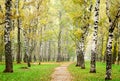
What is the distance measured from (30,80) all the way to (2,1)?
25632mm

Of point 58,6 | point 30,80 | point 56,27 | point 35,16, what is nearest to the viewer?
point 30,80

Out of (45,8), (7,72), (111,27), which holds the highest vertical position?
(45,8)

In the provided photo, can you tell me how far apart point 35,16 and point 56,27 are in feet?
113

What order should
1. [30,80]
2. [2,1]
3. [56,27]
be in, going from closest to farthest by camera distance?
[30,80] < [2,1] < [56,27]

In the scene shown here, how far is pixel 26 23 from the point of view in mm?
36875

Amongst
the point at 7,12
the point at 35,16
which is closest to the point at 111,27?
the point at 7,12

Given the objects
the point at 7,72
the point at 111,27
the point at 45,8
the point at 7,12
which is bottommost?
the point at 7,72

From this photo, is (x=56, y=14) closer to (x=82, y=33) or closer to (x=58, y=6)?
(x=58, y=6)

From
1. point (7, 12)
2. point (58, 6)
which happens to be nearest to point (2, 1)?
point (7, 12)

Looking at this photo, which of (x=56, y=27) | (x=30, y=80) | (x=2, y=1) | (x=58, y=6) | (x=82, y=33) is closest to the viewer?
(x=30, y=80)

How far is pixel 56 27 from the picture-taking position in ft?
229

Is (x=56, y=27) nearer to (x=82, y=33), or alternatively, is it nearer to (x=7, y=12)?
(x=82, y=33)

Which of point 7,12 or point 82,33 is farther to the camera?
point 82,33

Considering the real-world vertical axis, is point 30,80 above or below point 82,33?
below
